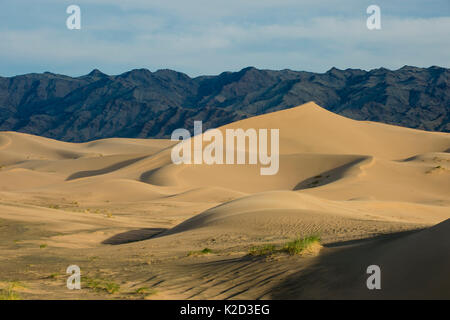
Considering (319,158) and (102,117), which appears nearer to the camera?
(319,158)

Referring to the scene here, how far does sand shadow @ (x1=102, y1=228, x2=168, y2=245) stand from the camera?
52.4ft

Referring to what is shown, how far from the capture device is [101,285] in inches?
327

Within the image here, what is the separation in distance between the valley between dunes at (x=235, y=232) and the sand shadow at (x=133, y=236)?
4cm

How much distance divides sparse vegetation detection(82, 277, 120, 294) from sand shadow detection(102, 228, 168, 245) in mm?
7091

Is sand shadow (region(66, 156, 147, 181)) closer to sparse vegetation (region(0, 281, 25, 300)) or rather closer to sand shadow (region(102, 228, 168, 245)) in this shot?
sand shadow (region(102, 228, 168, 245))

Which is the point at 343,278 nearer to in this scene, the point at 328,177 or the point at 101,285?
the point at 101,285

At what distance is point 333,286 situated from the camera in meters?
7.15

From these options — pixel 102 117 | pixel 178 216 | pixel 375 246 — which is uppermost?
pixel 102 117

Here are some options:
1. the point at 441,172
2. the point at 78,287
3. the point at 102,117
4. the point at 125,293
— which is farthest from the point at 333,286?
the point at 102,117

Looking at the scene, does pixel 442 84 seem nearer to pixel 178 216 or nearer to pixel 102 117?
pixel 102 117

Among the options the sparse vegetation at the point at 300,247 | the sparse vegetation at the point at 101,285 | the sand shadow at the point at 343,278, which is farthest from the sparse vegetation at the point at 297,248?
the sparse vegetation at the point at 101,285

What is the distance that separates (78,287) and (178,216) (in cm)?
1456

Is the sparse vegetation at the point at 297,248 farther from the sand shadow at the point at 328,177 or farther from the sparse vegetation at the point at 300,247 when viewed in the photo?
the sand shadow at the point at 328,177

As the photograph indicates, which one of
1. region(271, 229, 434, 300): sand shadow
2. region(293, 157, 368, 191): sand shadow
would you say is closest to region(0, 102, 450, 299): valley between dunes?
region(271, 229, 434, 300): sand shadow
